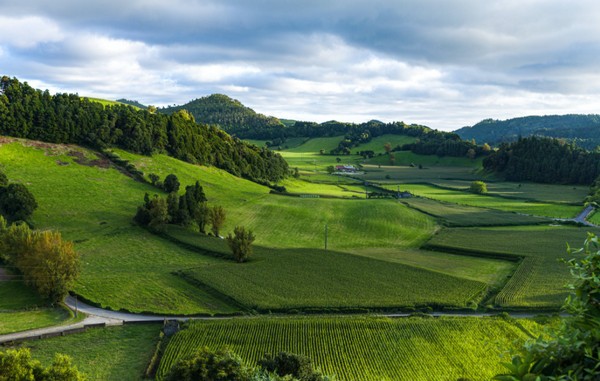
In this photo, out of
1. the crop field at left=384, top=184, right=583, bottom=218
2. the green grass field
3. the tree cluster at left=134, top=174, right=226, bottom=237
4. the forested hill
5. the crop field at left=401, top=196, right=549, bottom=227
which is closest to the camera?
the green grass field

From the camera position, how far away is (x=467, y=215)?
386ft

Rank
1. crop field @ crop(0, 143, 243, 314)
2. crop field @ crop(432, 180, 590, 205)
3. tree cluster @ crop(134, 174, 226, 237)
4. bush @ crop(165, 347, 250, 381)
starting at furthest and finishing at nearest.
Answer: crop field @ crop(432, 180, 590, 205) < tree cluster @ crop(134, 174, 226, 237) < crop field @ crop(0, 143, 243, 314) < bush @ crop(165, 347, 250, 381)

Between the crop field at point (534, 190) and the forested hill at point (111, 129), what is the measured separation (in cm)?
7753

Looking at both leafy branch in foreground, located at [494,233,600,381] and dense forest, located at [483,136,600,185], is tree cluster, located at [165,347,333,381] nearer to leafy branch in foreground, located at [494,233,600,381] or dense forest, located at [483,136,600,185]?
leafy branch in foreground, located at [494,233,600,381]

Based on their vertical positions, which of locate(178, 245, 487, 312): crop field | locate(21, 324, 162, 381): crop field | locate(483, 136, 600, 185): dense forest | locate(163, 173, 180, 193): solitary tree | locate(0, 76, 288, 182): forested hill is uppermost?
locate(0, 76, 288, 182): forested hill

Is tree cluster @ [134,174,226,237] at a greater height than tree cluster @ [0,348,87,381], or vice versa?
tree cluster @ [134,174,226,237]

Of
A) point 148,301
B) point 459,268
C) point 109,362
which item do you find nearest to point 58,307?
point 148,301

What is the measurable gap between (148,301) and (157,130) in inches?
3639

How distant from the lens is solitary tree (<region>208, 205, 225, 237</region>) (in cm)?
9576

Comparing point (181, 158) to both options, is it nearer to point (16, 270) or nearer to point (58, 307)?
point (16, 270)

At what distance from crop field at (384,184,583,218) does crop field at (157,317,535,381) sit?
8568 cm

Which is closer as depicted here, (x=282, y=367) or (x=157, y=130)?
(x=282, y=367)

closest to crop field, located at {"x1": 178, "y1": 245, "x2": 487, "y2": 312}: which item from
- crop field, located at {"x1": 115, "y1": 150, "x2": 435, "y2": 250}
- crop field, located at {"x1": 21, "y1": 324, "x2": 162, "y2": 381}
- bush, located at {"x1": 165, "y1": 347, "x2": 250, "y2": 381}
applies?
crop field, located at {"x1": 21, "y1": 324, "x2": 162, "y2": 381}

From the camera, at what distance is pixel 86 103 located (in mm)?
141000
